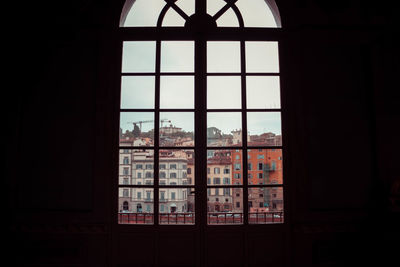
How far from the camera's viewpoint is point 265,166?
3117mm

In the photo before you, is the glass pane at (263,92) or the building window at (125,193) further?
the glass pane at (263,92)

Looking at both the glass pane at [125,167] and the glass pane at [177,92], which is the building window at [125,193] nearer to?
the glass pane at [125,167]

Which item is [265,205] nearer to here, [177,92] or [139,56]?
[177,92]

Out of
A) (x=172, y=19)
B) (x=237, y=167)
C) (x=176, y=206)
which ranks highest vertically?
(x=172, y=19)

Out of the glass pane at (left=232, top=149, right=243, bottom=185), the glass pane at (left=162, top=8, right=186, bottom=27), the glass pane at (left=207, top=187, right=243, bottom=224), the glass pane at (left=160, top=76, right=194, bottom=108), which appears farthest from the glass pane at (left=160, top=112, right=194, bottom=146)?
the glass pane at (left=162, top=8, right=186, bottom=27)

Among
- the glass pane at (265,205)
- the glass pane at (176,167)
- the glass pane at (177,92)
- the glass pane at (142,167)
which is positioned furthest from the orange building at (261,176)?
the glass pane at (142,167)

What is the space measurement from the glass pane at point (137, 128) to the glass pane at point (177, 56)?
63 cm

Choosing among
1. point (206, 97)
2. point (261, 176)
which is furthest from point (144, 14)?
point (261, 176)

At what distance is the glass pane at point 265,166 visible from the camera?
310 centimetres

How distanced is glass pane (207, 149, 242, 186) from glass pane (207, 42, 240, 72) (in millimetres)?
1002
